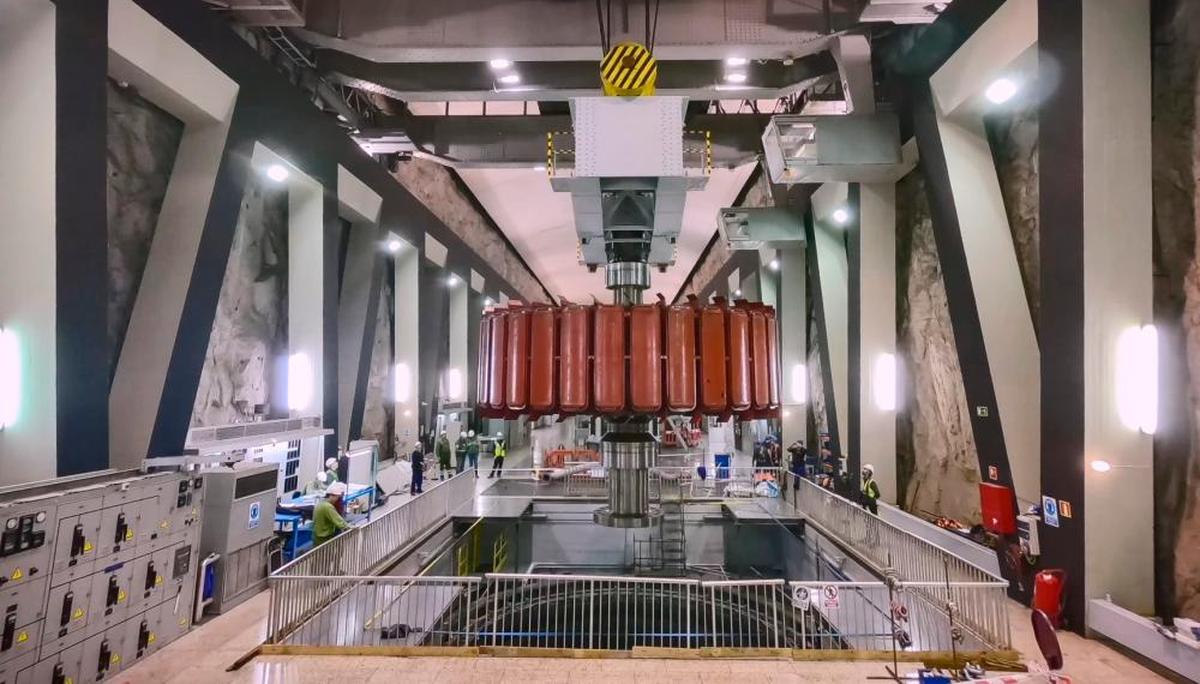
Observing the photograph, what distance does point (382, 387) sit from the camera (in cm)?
1717

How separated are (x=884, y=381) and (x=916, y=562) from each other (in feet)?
16.5

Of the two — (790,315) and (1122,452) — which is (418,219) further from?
(1122,452)

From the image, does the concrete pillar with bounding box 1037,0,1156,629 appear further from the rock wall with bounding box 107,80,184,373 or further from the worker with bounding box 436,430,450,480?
the worker with bounding box 436,430,450,480

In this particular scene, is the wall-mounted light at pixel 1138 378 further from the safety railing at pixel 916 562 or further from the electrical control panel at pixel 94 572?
the electrical control panel at pixel 94 572

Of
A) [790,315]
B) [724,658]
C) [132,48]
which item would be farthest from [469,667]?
[790,315]

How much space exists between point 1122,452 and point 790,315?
11.5 metres

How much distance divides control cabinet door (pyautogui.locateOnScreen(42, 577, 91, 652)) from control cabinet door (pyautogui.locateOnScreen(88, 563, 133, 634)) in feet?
0.23

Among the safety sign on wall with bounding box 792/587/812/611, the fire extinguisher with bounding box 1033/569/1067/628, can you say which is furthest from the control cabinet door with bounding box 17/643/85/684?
the fire extinguisher with bounding box 1033/569/1067/628

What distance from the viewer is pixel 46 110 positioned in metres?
6.15

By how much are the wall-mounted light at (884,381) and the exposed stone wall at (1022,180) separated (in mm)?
3757

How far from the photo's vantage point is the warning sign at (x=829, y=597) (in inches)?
245

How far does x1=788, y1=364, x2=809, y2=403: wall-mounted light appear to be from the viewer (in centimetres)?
1764

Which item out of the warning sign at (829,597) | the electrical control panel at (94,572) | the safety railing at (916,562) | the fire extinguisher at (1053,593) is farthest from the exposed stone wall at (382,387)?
the fire extinguisher at (1053,593)

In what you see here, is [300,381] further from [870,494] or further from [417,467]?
[870,494]
